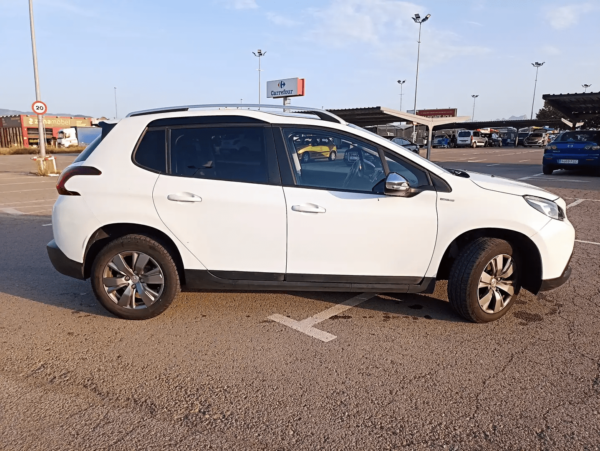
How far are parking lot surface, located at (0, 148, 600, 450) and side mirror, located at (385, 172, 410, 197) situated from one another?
1146mm

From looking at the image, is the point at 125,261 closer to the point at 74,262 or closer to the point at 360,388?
the point at 74,262

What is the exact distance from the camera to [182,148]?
13.0 feet

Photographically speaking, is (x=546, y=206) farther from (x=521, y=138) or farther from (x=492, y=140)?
(x=521, y=138)

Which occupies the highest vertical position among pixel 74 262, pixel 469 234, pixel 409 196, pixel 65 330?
pixel 409 196

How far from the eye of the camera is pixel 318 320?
4.11 meters

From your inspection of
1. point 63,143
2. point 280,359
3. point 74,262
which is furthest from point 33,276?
point 63,143

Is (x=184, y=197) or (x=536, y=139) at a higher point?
(x=536, y=139)

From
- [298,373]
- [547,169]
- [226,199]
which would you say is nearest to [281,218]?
[226,199]

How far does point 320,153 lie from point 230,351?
1.75m

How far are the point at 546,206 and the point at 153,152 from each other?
3340mm

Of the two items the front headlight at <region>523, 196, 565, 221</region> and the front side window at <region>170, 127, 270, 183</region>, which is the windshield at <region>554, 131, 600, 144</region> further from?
the front side window at <region>170, 127, 270, 183</region>

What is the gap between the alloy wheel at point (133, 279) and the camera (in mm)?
3980

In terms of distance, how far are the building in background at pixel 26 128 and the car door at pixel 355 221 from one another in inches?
2570

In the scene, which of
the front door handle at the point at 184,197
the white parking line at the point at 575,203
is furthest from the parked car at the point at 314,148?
the white parking line at the point at 575,203
